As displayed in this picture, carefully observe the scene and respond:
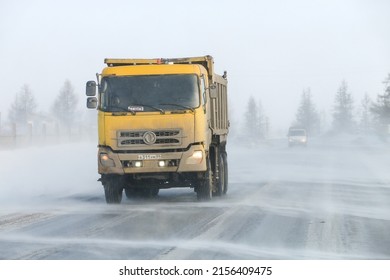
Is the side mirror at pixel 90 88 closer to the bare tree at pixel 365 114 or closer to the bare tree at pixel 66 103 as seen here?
the bare tree at pixel 66 103

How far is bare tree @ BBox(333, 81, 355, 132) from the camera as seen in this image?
173750 millimetres

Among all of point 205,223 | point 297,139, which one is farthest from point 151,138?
point 297,139

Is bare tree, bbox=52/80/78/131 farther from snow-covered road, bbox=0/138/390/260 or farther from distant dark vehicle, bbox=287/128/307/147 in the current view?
snow-covered road, bbox=0/138/390/260

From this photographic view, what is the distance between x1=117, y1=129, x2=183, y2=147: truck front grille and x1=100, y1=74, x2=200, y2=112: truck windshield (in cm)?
49

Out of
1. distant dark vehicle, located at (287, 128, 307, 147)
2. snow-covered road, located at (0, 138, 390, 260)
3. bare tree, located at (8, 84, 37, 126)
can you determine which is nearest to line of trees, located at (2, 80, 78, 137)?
bare tree, located at (8, 84, 37, 126)

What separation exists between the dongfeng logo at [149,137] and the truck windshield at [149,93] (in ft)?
1.69

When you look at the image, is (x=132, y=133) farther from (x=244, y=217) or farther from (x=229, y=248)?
(x=229, y=248)

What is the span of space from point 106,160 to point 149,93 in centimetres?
169

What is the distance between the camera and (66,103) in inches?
4082

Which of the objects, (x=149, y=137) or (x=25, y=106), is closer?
(x=149, y=137)

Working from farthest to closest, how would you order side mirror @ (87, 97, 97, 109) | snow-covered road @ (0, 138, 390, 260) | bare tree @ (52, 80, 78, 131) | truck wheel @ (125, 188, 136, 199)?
bare tree @ (52, 80, 78, 131) → truck wheel @ (125, 188, 136, 199) → side mirror @ (87, 97, 97, 109) → snow-covered road @ (0, 138, 390, 260)

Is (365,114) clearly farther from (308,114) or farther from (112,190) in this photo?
(112,190)

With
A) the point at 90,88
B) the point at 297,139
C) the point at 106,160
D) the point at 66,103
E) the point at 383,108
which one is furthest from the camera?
the point at 66,103
